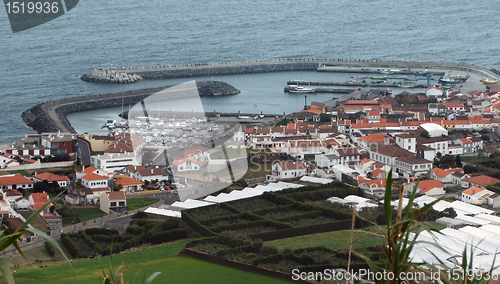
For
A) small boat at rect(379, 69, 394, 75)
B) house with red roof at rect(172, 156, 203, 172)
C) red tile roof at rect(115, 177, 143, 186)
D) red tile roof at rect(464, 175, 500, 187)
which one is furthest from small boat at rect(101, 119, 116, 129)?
small boat at rect(379, 69, 394, 75)

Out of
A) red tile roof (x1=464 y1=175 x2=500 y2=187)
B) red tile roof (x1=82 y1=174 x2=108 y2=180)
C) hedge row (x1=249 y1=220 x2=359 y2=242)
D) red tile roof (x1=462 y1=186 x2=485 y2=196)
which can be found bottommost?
red tile roof (x1=464 y1=175 x2=500 y2=187)

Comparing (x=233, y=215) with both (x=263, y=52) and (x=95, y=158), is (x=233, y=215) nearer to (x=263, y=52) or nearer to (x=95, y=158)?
(x=95, y=158)

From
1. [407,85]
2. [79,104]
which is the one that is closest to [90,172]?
[79,104]

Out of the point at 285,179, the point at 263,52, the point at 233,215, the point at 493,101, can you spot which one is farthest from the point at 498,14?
the point at 233,215

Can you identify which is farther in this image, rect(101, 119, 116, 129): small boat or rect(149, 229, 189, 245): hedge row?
rect(101, 119, 116, 129): small boat

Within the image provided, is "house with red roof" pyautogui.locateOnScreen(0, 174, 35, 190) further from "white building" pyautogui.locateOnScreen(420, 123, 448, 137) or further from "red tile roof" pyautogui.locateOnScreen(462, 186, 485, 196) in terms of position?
"white building" pyautogui.locateOnScreen(420, 123, 448, 137)

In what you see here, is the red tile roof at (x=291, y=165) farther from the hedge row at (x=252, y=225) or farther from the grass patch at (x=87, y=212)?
the hedge row at (x=252, y=225)
